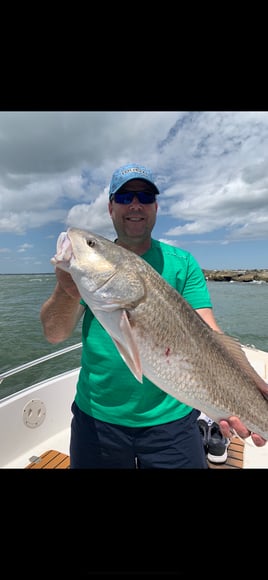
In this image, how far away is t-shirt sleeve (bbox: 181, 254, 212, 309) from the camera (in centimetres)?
239

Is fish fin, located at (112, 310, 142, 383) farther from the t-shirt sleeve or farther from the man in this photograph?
the t-shirt sleeve

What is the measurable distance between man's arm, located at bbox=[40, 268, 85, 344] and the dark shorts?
63 cm

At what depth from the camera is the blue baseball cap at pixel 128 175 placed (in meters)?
2.31

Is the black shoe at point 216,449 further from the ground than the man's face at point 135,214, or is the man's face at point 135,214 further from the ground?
the man's face at point 135,214

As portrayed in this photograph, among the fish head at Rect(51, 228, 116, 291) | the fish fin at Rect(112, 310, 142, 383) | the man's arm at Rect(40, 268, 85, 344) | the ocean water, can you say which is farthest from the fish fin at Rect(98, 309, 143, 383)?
the ocean water

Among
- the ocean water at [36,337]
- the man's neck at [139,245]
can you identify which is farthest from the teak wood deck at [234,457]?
the ocean water at [36,337]

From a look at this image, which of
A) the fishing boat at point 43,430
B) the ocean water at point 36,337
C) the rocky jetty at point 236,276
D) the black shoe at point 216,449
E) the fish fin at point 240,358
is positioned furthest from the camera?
the rocky jetty at point 236,276

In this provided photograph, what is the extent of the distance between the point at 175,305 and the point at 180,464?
107 cm

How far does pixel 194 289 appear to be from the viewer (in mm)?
2396

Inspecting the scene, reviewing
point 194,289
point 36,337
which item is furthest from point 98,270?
point 36,337

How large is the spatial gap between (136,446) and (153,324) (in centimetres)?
85

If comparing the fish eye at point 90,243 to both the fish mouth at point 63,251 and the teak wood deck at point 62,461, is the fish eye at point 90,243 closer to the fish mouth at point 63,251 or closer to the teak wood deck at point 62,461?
the fish mouth at point 63,251
